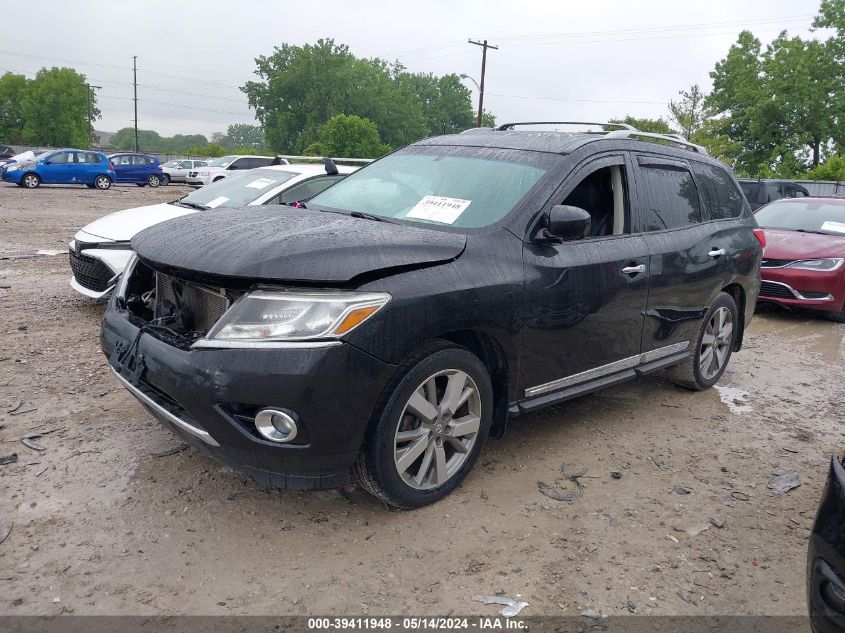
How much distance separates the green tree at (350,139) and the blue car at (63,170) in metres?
13.6

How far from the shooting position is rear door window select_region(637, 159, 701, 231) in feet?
14.3

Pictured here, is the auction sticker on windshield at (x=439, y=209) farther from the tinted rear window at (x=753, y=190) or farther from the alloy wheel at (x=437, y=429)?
the tinted rear window at (x=753, y=190)

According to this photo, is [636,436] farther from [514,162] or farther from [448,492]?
[514,162]

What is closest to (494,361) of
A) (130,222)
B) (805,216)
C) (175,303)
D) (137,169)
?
(175,303)

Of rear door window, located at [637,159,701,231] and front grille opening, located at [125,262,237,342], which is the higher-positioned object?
rear door window, located at [637,159,701,231]

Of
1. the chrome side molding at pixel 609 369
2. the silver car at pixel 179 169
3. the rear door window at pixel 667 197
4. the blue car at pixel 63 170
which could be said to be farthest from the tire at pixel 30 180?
the chrome side molding at pixel 609 369

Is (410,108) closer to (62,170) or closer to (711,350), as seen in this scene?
(62,170)

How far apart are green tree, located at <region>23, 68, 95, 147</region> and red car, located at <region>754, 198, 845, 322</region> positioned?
81.0m

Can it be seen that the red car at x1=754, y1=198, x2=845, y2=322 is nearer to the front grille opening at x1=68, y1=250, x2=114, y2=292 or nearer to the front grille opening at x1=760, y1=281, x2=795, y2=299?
the front grille opening at x1=760, y1=281, x2=795, y2=299

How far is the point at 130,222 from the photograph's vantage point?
654 cm

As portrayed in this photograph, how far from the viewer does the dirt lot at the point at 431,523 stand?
2701mm

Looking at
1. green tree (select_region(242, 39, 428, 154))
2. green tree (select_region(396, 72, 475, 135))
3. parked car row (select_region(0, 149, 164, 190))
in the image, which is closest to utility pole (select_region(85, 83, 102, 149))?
green tree (select_region(242, 39, 428, 154))

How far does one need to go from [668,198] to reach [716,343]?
1.37 meters

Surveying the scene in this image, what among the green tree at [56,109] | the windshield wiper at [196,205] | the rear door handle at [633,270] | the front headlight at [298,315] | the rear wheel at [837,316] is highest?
the green tree at [56,109]
